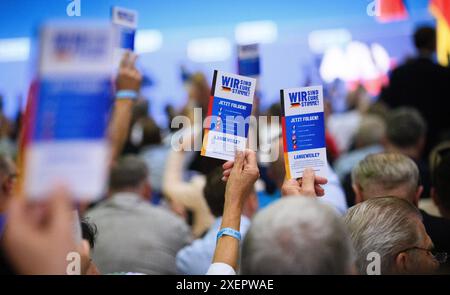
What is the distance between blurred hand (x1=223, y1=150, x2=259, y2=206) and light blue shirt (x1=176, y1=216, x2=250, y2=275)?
2.56ft

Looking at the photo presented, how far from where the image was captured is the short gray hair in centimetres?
191

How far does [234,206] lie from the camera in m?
1.91

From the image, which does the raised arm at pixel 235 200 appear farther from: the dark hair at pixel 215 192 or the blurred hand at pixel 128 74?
the dark hair at pixel 215 192

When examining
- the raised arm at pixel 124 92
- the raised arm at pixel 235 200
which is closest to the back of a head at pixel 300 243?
the raised arm at pixel 235 200

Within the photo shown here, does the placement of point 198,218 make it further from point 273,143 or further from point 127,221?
point 273,143

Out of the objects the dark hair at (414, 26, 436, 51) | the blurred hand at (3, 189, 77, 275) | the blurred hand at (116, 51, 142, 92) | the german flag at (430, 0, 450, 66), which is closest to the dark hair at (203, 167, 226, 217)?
the blurred hand at (116, 51, 142, 92)

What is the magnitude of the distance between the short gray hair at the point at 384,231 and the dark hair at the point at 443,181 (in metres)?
0.86

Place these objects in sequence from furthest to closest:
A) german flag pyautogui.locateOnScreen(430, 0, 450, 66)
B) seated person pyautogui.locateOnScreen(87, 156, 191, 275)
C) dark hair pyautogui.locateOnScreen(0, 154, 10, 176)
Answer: german flag pyautogui.locateOnScreen(430, 0, 450, 66) → seated person pyautogui.locateOnScreen(87, 156, 191, 275) → dark hair pyautogui.locateOnScreen(0, 154, 10, 176)

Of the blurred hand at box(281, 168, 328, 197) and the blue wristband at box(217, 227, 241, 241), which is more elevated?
the blurred hand at box(281, 168, 328, 197)

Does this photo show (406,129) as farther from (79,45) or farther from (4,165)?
(79,45)

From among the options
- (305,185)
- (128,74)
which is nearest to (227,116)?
(305,185)

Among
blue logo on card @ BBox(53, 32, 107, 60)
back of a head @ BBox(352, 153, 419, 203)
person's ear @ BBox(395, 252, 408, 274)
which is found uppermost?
blue logo on card @ BBox(53, 32, 107, 60)

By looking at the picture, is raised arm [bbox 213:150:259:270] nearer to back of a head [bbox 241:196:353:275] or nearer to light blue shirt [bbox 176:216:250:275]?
back of a head [bbox 241:196:353:275]

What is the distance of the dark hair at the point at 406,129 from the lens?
381 cm
